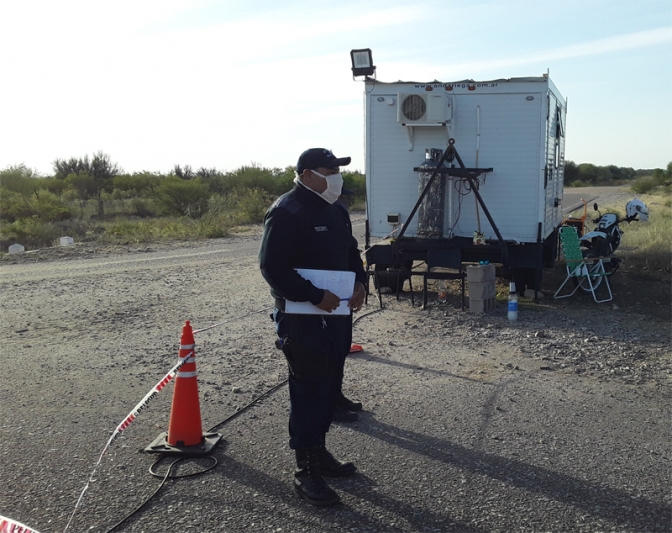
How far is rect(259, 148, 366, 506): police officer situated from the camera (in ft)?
12.2

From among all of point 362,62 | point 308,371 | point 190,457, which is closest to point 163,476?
point 190,457

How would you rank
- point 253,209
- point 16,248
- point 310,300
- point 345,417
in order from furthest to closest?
point 253,209, point 16,248, point 345,417, point 310,300

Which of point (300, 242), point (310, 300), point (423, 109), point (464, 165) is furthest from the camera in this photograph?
point (464, 165)

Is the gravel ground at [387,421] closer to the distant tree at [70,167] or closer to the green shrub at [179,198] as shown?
the green shrub at [179,198]

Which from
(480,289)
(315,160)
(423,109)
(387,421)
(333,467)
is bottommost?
(387,421)

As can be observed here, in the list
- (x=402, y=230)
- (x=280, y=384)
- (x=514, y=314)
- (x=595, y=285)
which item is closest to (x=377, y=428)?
(x=280, y=384)

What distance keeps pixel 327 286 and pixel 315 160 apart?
2.44 ft

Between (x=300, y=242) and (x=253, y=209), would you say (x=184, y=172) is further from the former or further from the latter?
(x=300, y=242)

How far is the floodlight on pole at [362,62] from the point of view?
915cm

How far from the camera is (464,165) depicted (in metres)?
9.23

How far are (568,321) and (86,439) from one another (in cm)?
593

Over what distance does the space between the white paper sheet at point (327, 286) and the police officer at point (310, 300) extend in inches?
1.7

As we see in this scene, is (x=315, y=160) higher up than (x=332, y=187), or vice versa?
(x=315, y=160)

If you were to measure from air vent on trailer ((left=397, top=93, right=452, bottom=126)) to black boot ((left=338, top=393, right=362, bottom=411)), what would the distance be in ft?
16.6
